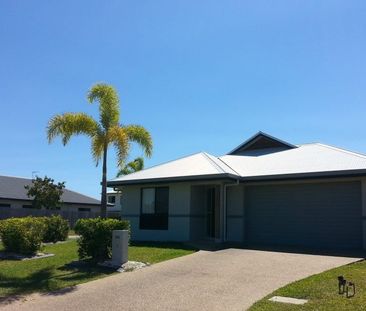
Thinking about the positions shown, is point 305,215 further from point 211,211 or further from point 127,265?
point 127,265

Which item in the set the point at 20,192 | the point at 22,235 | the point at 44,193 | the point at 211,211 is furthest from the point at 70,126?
the point at 20,192

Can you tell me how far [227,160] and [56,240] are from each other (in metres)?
8.89

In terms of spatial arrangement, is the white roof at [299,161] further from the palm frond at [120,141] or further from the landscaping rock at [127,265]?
the landscaping rock at [127,265]

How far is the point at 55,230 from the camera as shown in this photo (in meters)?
23.7

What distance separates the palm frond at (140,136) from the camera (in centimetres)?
2008

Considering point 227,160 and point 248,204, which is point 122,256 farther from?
point 227,160

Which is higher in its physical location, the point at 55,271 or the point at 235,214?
the point at 235,214

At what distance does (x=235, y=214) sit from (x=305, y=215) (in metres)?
2.99

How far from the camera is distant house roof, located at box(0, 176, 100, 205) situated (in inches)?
1574

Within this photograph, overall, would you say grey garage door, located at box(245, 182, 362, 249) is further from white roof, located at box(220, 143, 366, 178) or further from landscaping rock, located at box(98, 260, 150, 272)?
landscaping rock, located at box(98, 260, 150, 272)

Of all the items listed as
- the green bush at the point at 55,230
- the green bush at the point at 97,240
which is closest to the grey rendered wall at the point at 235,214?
the green bush at the point at 97,240

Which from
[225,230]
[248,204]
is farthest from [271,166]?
[225,230]

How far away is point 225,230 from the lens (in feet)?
69.1

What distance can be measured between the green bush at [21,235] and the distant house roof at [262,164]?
583cm
